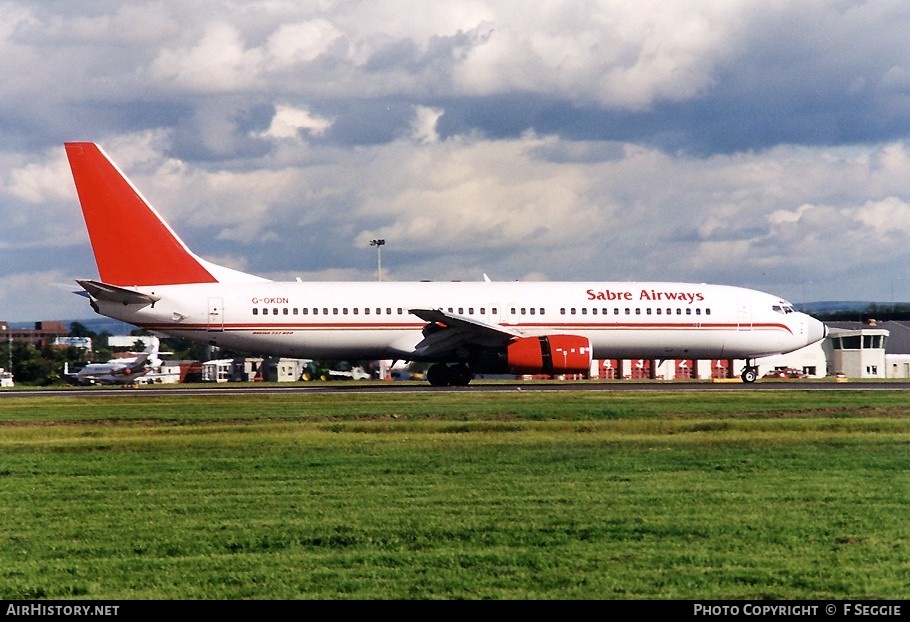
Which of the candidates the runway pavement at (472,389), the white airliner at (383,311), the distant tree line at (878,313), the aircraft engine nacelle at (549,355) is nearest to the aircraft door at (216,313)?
the white airliner at (383,311)

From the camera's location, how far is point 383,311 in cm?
4266

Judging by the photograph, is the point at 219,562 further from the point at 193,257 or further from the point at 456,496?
the point at 193,257

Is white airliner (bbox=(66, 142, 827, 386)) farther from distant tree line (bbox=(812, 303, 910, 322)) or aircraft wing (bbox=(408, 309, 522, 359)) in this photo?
distant tree line (bbox=(812, 303, 910, 322))

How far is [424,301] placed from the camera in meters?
43.3

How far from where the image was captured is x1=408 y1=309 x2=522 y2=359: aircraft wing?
40875 mm

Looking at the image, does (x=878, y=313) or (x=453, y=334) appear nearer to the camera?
(x=453, y=334)

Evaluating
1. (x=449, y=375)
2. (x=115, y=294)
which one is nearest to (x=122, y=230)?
(x=115, y=294)

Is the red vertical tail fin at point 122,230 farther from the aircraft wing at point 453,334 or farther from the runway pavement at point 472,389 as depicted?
the aircraft wing at point 453,334

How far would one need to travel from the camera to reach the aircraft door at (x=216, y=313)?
42.1 m

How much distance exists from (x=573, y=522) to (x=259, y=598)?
4413mm

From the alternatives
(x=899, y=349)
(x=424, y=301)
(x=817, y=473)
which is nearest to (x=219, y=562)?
(x=817, y=473)

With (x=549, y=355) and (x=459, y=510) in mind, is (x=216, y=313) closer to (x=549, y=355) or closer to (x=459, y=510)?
(x=549, y=355)

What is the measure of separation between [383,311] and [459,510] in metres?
28.8

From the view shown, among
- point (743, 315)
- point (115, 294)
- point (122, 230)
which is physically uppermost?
point (122, 230)
